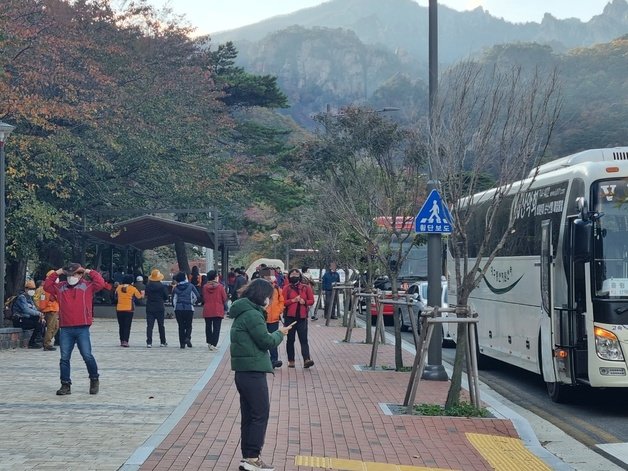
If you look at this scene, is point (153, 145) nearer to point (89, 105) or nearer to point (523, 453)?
point (89, 105)

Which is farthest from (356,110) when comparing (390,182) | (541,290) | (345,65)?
(345,65)

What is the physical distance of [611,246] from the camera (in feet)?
39.9

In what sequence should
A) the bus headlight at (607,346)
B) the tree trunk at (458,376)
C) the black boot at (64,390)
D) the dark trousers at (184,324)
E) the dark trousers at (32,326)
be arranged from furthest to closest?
the dark trousers at (184,324) < the dark trousers at (32,326) < the black boot at (64,390) < the bus headlight at (607,346) < the tree trunk at (458,376)

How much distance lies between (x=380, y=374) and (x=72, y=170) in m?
13.2

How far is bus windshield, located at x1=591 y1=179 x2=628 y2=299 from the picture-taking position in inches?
476

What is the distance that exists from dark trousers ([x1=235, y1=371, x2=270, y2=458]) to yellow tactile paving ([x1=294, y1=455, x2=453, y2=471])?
2.14ft

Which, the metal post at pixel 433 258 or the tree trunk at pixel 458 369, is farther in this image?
the metal post at pixel 433 258

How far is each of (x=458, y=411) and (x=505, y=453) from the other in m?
1.94

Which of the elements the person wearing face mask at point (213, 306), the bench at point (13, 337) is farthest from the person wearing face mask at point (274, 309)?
the bench at point (13, 337)

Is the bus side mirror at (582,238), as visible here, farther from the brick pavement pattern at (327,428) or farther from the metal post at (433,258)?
the metal post at (433,258)

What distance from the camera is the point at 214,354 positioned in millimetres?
19406

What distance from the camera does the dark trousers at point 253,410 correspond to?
8.21 metres

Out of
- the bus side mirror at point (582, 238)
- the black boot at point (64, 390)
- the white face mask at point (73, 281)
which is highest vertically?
the bus side mirror at point (582, 238)

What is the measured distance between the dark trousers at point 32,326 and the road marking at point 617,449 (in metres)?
13.5
